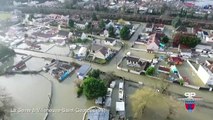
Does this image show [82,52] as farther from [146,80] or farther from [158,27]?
[158,27]

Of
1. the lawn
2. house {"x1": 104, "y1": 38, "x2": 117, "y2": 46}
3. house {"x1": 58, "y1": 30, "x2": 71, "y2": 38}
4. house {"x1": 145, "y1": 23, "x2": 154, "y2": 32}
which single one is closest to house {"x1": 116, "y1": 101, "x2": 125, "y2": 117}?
house {"x1": 104, "y1": 38, "x2": 117, "y2": 46}

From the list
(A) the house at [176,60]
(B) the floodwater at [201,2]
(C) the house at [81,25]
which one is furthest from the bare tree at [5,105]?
(B) the floodwater at [201,2]

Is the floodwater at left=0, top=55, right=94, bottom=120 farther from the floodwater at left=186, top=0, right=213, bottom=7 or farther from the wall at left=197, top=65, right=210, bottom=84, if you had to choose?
the floodwater at left=186, top=0, right=213, bottom=7

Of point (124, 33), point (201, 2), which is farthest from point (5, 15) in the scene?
point (201, 2)

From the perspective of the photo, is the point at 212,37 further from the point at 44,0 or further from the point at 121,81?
the point at 44,0

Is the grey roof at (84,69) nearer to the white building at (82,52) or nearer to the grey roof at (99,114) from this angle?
the white building at (82,52)

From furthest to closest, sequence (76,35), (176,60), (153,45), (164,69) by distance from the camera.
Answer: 1. (76,35)
2. (153,45)
3. (176,60)
4. (164,69)

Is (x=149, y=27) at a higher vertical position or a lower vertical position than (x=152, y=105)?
higher
